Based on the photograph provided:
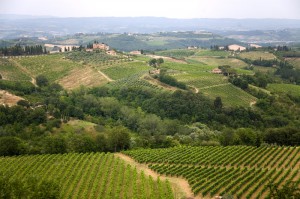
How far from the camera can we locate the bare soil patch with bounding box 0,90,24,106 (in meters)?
82.3

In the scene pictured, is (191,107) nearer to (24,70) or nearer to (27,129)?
(27,129)

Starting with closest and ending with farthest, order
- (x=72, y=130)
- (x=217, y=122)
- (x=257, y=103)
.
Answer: (x=72, y=130), (x=217, y=122), (x=257, y=103)

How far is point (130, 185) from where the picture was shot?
141ft

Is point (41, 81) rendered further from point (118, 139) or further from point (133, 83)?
point (118, 139)

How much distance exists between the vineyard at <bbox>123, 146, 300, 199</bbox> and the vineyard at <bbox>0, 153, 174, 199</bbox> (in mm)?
4300

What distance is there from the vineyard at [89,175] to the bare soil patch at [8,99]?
32.8 meters

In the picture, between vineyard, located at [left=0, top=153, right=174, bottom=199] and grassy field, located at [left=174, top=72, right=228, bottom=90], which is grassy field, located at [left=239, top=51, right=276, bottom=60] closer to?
grassy field, located at [left=174, top=72, right=228, bottom=90]

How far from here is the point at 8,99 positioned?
84625 millimetres

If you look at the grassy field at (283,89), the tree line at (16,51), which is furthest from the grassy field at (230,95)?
the tree line at (16,51)

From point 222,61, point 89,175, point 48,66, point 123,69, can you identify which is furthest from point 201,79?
point 89,175

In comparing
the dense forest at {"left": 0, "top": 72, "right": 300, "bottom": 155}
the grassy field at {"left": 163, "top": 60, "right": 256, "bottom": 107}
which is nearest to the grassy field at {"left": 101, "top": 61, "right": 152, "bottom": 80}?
the grassy field at {"left": 163, "top": 60, "right": 256, "bottom": 107}

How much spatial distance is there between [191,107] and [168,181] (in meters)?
50.6

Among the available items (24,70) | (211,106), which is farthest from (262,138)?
(24,70)

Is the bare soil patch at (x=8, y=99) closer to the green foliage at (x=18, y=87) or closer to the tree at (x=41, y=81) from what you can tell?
the green foliage at (x=18, y=87)
